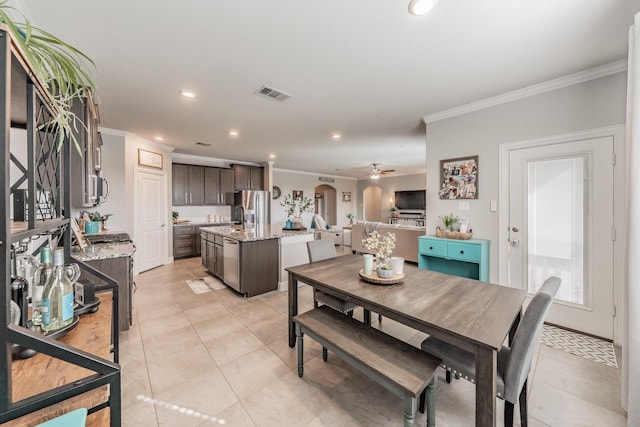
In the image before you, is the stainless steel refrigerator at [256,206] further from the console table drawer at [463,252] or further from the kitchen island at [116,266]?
the console table drawer at [463,252]

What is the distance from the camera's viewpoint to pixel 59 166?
Result: 1.15 meters

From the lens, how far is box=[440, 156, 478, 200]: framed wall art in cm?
326

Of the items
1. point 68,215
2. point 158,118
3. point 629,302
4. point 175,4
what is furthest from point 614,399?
point 158,118

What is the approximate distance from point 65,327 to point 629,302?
2.96 metres

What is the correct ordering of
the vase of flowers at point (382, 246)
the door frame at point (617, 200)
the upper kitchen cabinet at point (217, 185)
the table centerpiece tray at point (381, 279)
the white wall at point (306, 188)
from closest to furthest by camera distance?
1. the table centerpiece tray at point (381, 279)
2. the vase of flowers at point (382, 246)
3. the door frame at point (617, 200)
4. the upper kitchen cabinet at point (217, 185)
5. the white wall at point (306, 188)

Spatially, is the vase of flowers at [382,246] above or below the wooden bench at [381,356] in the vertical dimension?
above

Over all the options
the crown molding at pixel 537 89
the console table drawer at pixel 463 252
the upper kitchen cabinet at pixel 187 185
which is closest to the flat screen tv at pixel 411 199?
the crown molding at pixel 537 89

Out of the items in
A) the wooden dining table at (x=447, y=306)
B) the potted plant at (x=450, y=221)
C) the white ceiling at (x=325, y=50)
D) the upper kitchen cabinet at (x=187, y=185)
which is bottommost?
the wooden dining table at (x=447, y=306)

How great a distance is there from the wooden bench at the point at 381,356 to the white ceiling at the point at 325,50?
7.19 ft

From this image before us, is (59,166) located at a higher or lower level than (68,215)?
higher

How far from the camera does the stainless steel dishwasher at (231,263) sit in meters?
3.65

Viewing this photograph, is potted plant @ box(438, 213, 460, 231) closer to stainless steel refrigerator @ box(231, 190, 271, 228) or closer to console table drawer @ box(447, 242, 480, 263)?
console table drawer @ box(447, 242, 480, 263)

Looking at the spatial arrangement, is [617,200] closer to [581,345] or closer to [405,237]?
[581,345]

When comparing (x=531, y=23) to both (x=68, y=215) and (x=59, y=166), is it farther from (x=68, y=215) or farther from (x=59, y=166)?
(x=68, y=215)
